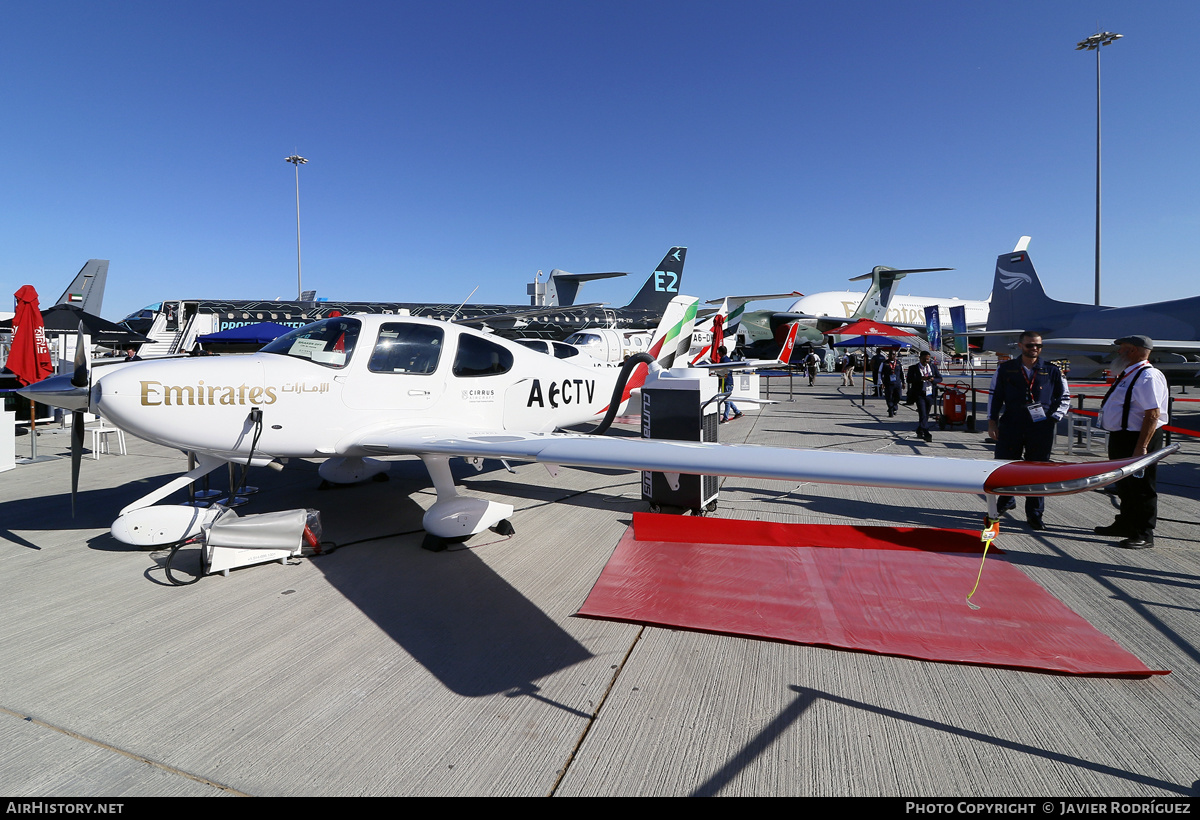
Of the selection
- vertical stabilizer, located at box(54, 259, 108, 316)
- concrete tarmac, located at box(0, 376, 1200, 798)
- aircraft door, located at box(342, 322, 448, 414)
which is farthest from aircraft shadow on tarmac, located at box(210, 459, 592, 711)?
vertical stabilizer, located at box(54, 259, 108, 316)

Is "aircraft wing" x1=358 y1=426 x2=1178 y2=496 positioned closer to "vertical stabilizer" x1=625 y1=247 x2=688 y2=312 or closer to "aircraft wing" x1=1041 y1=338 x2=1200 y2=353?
"aircraft wing" x1=1041 y1=338 x2=1200 y2=353

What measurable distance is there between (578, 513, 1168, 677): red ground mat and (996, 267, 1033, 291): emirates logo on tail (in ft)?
61.9

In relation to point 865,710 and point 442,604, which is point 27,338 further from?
point 865,710

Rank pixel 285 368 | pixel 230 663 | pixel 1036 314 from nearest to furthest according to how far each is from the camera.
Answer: pixel 230 663
pixel 285 368
pixel 1036 314

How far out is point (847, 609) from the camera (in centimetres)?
354

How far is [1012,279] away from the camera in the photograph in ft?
63.9

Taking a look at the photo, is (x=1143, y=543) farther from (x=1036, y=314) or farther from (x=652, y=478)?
(x=1036, y=314)

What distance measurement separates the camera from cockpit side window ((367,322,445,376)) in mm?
4938

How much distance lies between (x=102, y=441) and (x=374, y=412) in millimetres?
8299

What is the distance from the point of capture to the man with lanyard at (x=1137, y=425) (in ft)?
14.5

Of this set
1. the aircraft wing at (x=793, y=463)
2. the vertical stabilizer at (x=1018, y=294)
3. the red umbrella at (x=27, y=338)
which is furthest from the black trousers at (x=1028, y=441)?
the vertical stabilizer at (x=1018, y=294)

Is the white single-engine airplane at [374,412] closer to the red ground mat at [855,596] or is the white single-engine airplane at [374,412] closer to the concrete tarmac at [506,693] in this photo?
the concrete tarmac at [506,693]

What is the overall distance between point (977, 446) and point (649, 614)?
8.52m
